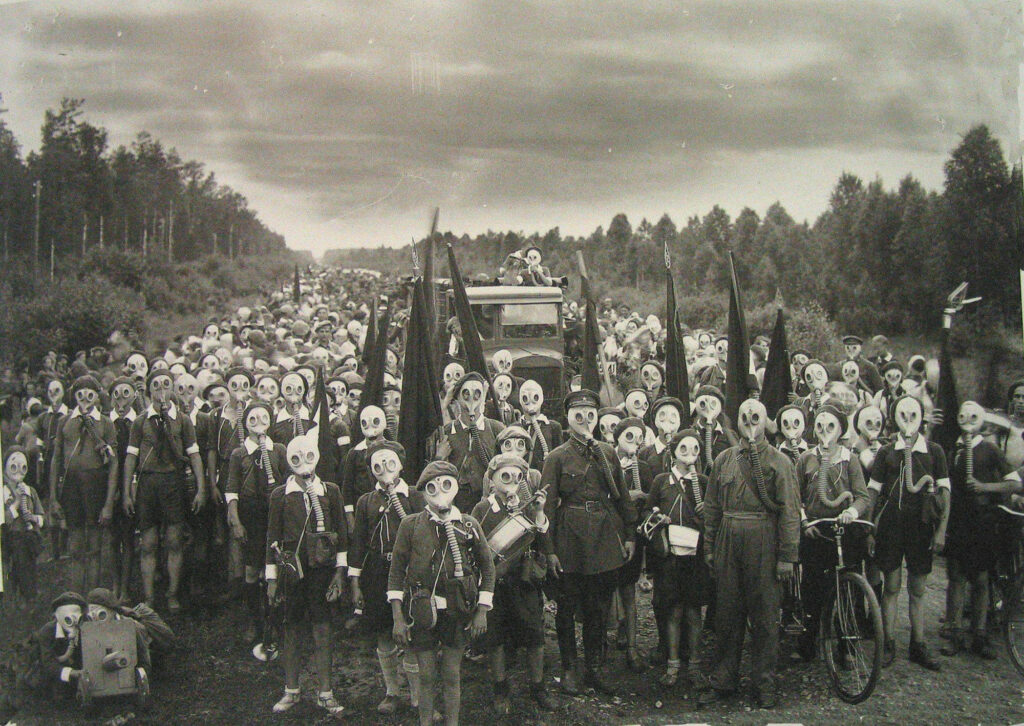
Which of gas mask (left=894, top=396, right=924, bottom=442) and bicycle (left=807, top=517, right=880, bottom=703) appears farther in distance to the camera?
gas mask (left=894, top=396, right=924, bottom=442)

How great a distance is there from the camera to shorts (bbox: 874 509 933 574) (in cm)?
520

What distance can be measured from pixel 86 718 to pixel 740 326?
5.04 meters

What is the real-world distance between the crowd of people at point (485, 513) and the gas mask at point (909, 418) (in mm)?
11

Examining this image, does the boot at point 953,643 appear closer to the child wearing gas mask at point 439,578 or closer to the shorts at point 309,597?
the child wearing gas mask at point 439,578

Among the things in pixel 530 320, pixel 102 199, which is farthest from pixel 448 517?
pixel 530 320

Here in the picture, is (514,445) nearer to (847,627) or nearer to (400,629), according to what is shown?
(400,629)

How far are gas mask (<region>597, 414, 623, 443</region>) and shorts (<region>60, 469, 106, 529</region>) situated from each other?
11.8 ft

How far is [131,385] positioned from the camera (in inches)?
247

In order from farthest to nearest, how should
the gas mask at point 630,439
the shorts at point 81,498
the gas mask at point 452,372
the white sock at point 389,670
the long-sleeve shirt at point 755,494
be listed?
the gas mask at point 452,372
the shorts at point 81,498
the gas mask at point 630,439
the white sock at point 389,670
the long-sleeve shirt at point 755,494

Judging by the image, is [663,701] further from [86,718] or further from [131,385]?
[131,385]

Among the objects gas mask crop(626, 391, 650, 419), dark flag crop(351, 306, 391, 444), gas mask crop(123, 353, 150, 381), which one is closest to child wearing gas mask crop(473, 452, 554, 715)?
dark flag crop(351, 306, 391, 444)

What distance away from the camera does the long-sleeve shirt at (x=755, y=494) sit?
474 centimetres

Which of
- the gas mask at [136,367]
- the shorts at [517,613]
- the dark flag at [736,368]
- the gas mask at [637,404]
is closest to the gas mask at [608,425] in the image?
the gas mask at [637,404]

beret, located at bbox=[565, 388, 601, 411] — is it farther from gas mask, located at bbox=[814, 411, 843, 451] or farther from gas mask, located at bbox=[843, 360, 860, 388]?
gas mask, located at bbox=[843, 360, 860, 388]
